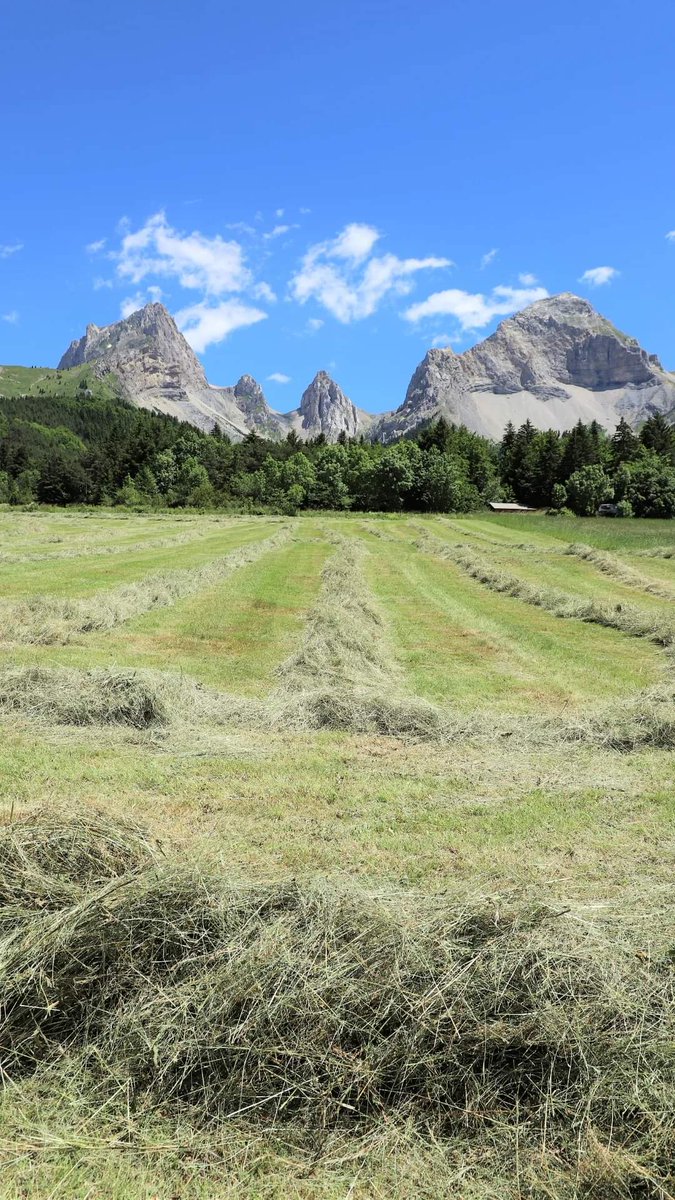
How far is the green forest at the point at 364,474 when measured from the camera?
83812mm

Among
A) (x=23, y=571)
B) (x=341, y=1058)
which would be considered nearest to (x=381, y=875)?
(x=341, y=1058)

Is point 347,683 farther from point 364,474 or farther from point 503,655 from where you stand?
point 364,474

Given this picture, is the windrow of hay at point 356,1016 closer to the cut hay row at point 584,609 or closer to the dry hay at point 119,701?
the dry hay at point 119,701

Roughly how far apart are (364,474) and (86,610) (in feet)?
257

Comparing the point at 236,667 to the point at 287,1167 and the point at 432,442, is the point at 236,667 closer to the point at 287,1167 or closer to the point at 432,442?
the point at 287,1167

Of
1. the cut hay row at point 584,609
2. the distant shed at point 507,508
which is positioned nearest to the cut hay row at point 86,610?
the cut hay row at point 584,609

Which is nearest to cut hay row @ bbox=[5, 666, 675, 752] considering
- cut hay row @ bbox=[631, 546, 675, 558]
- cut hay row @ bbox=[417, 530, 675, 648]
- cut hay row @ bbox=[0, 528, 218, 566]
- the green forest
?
cut hay row @ bbox=[417, 530, 675, 648]

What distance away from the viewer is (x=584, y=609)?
16.8 meters

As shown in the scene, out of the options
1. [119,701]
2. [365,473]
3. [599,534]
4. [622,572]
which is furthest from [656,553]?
[365,473]

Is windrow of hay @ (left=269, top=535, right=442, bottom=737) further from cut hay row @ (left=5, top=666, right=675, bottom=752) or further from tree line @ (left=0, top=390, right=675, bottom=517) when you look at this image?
tree line @ (left=0, top=390, right=675, bottom=517)

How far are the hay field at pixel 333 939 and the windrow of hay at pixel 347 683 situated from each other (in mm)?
69

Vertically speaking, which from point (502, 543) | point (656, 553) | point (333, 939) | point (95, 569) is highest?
point (502, 543)

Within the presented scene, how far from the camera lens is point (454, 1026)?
3.11 meters

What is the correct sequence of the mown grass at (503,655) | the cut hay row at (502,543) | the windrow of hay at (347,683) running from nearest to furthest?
1. the windrow of hay at (347,683)
2. the mown grass at (503,655)
3. the cut hay row at (502,543)
